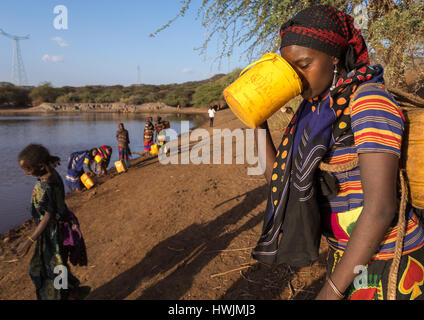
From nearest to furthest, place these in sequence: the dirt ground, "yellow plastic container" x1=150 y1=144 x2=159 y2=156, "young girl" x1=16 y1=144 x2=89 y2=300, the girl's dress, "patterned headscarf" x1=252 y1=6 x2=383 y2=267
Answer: "patterned headscarf" x1=252 y1=6 x2=383 y2=267, "young girl" x1=16 y1=144 x2=89 y2=300, the dirt ground, the girl's dress, "yellow plastic container" x1=150 y1=144 x2=159 y2=156

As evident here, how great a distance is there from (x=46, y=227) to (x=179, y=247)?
1.89 metres

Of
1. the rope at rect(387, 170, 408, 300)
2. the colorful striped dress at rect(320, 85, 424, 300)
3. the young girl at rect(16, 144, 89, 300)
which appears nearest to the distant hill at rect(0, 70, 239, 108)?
the young girl at rect(16, 144, 89, 300)

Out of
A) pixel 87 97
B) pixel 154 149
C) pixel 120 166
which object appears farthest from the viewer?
pixel 87 97

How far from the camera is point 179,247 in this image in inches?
155

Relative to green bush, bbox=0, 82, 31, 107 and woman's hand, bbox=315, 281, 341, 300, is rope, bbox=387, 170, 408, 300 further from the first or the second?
green bush, bbox=0, 82, 31, 107

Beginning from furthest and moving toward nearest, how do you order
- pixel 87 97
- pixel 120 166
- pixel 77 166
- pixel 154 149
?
pixel 87 97, pixel 154 149, pixel 120 166, pixel 77 166

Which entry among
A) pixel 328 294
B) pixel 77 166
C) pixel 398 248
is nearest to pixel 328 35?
pixel 398 248

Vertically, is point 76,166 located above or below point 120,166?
above

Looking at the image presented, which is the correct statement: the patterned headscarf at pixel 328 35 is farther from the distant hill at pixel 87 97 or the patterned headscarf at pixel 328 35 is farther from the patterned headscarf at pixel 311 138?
the distant hill at pixel 87 97

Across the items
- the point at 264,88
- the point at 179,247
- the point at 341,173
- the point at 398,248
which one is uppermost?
the point at 264,88

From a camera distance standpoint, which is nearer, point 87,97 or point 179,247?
point 179,247

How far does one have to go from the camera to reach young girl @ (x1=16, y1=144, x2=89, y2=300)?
2477mm

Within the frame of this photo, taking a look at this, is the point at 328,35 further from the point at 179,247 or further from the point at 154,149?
the point at 154,149

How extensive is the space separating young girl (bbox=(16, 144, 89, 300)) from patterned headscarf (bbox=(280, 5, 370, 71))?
2.42 meters
